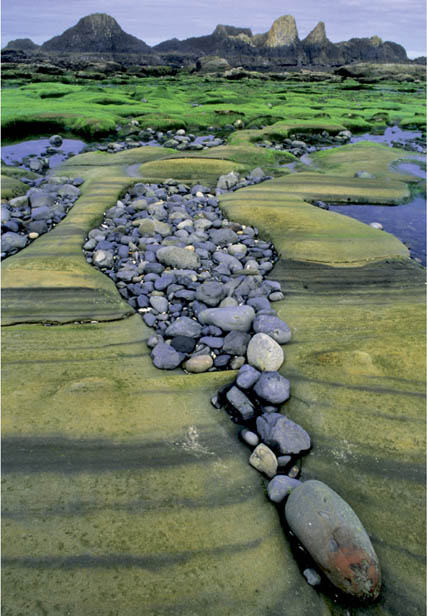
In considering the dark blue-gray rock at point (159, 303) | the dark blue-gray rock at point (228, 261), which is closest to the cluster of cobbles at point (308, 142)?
the dark blue-gray rock at point (228, 261)

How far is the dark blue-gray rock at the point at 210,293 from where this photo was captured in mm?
3500

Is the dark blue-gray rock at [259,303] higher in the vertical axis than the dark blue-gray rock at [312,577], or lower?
higher

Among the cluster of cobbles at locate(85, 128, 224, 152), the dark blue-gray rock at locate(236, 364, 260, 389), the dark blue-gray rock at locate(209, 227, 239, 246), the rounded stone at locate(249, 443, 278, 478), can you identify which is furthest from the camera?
the cluster of cobbles at locate(85, 128, 224, 152)

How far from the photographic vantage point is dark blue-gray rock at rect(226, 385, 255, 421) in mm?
2398

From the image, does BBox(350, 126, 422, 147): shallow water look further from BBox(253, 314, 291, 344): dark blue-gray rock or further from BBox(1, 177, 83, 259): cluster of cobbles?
BBox(253, 314, 291, 344): dark blue-gray rock

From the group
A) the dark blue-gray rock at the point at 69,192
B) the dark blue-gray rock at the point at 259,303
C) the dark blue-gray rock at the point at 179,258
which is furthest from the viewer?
the dark blue-gray rock at the point at 69,192

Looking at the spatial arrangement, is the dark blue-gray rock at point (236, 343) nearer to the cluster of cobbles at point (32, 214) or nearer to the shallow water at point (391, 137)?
the cluster of cobbles at point (32, 214)

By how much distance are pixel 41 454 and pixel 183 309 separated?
5.83ft

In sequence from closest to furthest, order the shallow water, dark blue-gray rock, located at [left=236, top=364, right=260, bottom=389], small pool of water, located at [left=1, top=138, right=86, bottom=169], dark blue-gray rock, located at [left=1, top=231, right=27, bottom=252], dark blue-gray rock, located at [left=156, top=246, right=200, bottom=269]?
dark blue-gray rock, located at [left=236, top=364, right=260, bottom=389] → dark blue-gray rock, located at [left=156, top=246, right=200, bottom=269] → dark blue-gray rock, located at [left=1, top=231, right=27, bottom=252] → small pool of water, located at [left=1, top=138, right=86, bottom=169] → the shallow water

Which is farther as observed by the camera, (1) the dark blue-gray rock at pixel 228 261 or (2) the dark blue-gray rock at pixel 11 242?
(2) the dark blue-gray rock at pixel 11 242

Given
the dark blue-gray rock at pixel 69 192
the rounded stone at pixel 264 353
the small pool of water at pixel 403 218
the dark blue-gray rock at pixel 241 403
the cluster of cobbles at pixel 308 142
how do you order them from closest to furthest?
1. the dark blue-gray rock at pixel 241 403
2. the rounded stone at pixel 264 353
3. the small pool of water at pixel 403 218
4. the dark blue-gray rock at pixel 69 192
5. the cluster of cobbles at pixel 308 142

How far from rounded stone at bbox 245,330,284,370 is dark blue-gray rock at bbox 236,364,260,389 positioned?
8 cm

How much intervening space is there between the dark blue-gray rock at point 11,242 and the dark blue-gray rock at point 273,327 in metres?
3.11

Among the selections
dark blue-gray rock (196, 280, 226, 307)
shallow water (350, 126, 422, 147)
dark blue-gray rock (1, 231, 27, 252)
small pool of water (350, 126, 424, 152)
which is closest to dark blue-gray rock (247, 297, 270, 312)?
dark blue-gray rock (196, 280, 226, 307)
